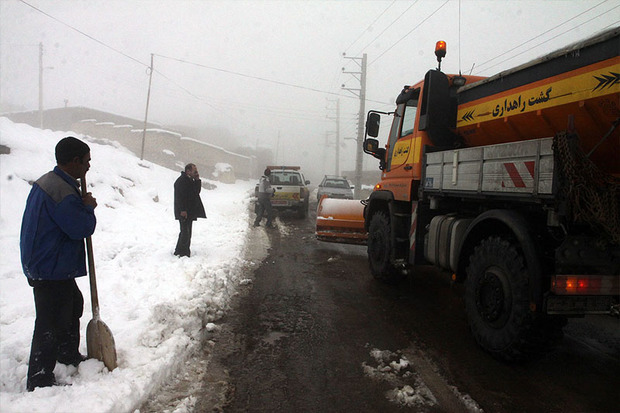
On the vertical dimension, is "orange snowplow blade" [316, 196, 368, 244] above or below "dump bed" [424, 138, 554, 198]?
below

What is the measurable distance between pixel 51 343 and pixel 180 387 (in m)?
1.03

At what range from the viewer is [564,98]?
3.30m

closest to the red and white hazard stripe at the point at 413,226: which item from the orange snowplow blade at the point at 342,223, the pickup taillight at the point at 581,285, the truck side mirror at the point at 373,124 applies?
the truck side mirror at the point at 373,124

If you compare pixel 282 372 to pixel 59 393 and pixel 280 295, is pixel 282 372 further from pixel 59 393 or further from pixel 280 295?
pixel 280 295

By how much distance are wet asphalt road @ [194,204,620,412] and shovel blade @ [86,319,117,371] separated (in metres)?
0.77

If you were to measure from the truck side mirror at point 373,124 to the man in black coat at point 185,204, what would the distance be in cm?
338

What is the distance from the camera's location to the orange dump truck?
289 centimetres

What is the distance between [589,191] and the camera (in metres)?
2.80

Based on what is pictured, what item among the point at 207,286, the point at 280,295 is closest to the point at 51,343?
the point at 207,286

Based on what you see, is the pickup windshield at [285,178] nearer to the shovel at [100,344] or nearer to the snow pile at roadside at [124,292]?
the snow pile at roadside at [124,292]

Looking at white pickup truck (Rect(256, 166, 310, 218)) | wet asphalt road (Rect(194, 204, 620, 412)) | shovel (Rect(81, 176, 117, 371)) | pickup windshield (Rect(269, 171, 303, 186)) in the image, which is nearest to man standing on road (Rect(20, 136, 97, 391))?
shovel (Rect(81, 176, 117, 371))

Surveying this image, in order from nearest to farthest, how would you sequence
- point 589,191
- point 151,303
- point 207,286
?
point 589,191
point 151,303
point 207,286

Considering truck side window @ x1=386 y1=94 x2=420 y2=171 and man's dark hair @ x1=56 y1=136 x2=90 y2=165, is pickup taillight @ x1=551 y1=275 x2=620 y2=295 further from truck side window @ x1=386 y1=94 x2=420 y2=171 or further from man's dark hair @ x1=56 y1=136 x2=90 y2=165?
man's dark hair @ x1=56 y1=136 x2=90 y2=165

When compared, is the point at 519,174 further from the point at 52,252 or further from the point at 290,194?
the point at 290,194
